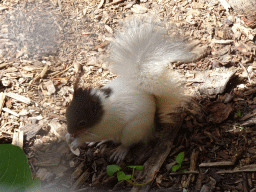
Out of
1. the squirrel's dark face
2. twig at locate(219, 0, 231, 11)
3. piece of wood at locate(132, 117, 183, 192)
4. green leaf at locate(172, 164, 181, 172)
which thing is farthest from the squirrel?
twig at locate(219, 0, 231, 11)

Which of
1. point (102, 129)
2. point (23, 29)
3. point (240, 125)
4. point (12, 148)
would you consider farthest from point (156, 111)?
point (23, 29)

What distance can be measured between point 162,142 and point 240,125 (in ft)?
2.61

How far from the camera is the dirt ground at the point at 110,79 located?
2.41 meters

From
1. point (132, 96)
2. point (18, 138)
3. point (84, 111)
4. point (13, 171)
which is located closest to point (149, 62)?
point (132, 96)

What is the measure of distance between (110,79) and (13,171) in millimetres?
2650

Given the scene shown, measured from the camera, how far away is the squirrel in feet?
7.97

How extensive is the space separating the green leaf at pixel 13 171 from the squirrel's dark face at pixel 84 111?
4.92ft

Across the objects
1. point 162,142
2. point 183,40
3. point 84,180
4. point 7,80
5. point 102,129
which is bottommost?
point 84,180

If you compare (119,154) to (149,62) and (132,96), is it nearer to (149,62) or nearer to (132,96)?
(132,96)

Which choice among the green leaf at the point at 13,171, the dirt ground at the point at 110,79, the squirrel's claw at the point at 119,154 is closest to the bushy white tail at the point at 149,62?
the dirt ground at the point at 110,79

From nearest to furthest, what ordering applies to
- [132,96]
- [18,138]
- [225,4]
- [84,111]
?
[84,111]
[132,96]
[18,138]
[225,4]

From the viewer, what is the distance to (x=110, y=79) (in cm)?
341

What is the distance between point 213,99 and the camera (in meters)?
2.91

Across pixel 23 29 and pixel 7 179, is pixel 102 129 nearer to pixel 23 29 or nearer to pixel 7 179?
pixel 7 179
